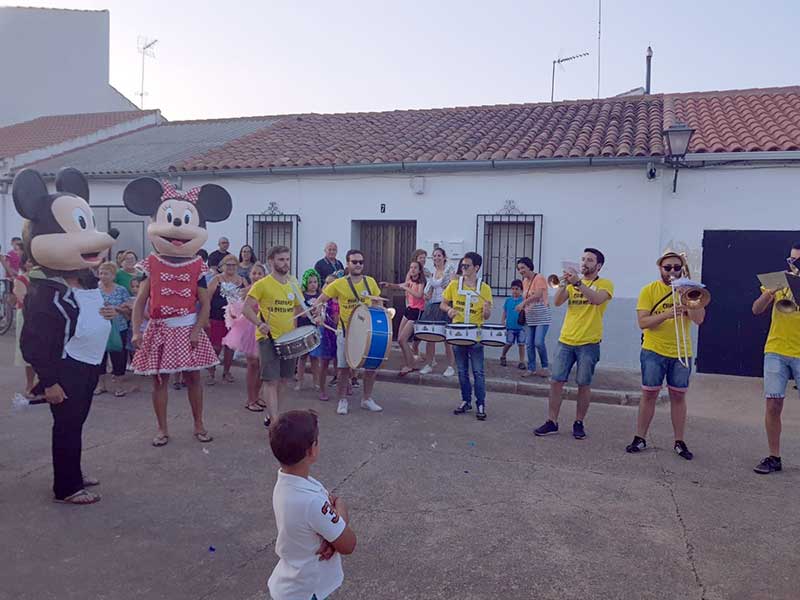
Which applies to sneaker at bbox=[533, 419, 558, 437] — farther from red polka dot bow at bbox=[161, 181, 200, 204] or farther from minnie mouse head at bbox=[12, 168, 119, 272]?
minnie mouse head at bbox=[12, 168, 119, 272]

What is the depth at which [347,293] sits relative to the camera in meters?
7.15

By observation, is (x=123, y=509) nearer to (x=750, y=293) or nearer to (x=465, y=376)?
(x=465, y=376)

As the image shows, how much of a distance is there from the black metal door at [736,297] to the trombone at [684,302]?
4.49 m

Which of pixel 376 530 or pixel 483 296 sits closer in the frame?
pixel 376 530

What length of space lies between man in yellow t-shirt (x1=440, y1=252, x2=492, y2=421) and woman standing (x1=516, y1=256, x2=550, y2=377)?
7.06ft

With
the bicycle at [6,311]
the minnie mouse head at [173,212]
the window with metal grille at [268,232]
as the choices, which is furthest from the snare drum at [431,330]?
the bicycle at [6,311]

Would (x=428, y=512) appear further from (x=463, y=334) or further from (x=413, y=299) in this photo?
(x=413, y=299)

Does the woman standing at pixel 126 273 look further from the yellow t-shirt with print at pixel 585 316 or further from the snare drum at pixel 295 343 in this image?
the yellow t-shirt with print at pixel 585 316

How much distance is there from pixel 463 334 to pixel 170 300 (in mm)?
2835

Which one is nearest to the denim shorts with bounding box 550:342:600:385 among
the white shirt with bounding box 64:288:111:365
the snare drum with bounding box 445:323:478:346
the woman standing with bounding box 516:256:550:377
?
the snare drum with bounding box 445:323:478:346

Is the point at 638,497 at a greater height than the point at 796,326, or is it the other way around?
the point at 796,326

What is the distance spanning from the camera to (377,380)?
30.9 ft

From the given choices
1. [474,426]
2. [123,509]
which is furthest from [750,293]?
[123,509]

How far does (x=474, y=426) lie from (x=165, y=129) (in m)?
15.3
